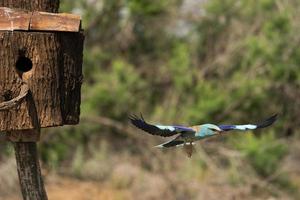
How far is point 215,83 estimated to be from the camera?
28.4 feet

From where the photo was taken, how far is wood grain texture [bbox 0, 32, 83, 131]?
2881 millimetres

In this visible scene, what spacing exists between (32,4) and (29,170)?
76 centimetres

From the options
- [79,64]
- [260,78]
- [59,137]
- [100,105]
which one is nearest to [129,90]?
[100,105]

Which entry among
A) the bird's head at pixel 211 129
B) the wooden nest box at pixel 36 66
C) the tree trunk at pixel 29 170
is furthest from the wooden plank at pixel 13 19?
the bird's head at pixel 211 129

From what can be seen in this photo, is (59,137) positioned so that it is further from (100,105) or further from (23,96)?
(23,96)

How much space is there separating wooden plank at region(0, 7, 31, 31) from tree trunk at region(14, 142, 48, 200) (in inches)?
22.0

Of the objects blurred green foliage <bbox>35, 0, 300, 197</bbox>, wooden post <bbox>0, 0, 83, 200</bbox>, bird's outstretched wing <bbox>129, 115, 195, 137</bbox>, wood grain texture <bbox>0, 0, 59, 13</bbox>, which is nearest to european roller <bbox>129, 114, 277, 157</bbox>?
bird's outstretched wing <bbox>129, 115, 195, 137</bbox>

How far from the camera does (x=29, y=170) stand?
3.15 metres

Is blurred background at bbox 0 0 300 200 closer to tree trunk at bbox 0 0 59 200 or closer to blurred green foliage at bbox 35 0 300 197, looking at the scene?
blurred green foliage at bbox 35 0 300 197

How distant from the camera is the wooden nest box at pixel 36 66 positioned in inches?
113

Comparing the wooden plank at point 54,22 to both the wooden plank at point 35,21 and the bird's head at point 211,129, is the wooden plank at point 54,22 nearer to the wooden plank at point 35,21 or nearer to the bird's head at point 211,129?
the wooden plank at point 35,21

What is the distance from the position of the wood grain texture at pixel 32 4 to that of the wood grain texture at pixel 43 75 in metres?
0.13

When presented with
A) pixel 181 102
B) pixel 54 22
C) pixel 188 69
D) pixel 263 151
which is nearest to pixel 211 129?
pixel 54 22

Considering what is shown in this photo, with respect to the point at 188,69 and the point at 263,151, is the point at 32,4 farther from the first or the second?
the point at 188,69
